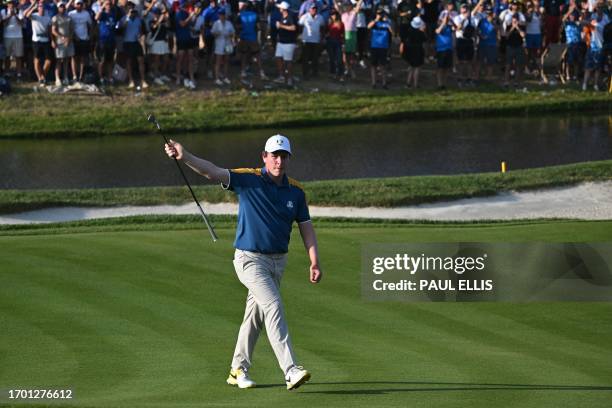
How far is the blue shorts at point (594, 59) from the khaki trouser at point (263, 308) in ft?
82.8

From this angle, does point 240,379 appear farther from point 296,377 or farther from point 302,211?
point 302,211

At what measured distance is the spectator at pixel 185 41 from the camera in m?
31.2

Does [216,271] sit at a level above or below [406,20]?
below

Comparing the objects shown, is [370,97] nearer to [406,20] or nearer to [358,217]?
[406,20]

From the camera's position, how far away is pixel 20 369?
10.9 m

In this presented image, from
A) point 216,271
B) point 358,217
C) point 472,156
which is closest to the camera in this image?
point 216,271

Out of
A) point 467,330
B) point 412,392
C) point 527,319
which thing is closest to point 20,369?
point 412,392

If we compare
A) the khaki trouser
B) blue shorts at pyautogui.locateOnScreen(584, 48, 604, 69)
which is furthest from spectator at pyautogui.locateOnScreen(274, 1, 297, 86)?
the khaki trouser

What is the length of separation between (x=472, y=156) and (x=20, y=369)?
18.4m

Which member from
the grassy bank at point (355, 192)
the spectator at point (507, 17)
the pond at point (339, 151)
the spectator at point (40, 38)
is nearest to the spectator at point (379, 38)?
the pond at point (339, 151)

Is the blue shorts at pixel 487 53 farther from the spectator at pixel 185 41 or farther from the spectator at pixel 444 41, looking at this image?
the spectator at pixel 185 41

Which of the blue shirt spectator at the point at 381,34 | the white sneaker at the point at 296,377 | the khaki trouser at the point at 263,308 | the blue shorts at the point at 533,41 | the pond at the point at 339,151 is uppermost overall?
the blue shirt spectator at the point at 381,34

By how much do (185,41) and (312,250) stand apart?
833 inches

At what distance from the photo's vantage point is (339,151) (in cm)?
2838
